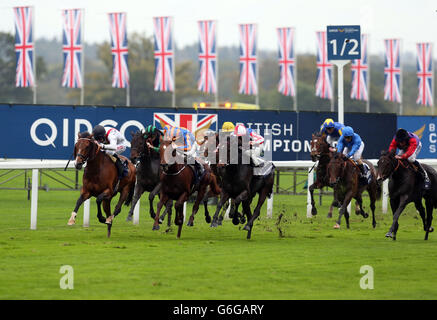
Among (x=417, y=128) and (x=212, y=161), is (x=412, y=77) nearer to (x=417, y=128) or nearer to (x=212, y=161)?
(x=417, y=128)

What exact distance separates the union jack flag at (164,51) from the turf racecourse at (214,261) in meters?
25.6

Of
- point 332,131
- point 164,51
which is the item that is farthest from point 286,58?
point 332,131

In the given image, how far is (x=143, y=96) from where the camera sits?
7756cm

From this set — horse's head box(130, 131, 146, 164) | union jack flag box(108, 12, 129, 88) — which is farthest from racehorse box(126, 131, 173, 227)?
union jack flag box(108, 12, 129, 88)

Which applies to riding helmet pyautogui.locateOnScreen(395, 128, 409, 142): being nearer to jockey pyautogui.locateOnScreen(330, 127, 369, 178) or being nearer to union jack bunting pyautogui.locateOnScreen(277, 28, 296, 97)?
jockey pyautogui.locateOnScreen(330, 127, 369, 178)

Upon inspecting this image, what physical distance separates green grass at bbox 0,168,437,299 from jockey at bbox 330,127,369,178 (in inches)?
47.7

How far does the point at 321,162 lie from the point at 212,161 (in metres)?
3.53

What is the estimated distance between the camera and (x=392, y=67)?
4806cm

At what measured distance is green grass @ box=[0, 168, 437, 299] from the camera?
7734mm

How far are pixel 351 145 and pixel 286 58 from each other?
2904 cm

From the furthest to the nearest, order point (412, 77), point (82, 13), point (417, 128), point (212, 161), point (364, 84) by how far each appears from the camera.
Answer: point (412, 77) < point (364, 84) < point (82, 13) < point (417, 128) < point (212, 161)

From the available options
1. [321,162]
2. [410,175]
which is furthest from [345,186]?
[410,175]

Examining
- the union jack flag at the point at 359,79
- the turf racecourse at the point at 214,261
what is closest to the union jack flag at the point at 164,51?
the union jack flag at the point at 359,79

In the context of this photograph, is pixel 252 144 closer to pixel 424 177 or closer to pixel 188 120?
pixel 424 177
